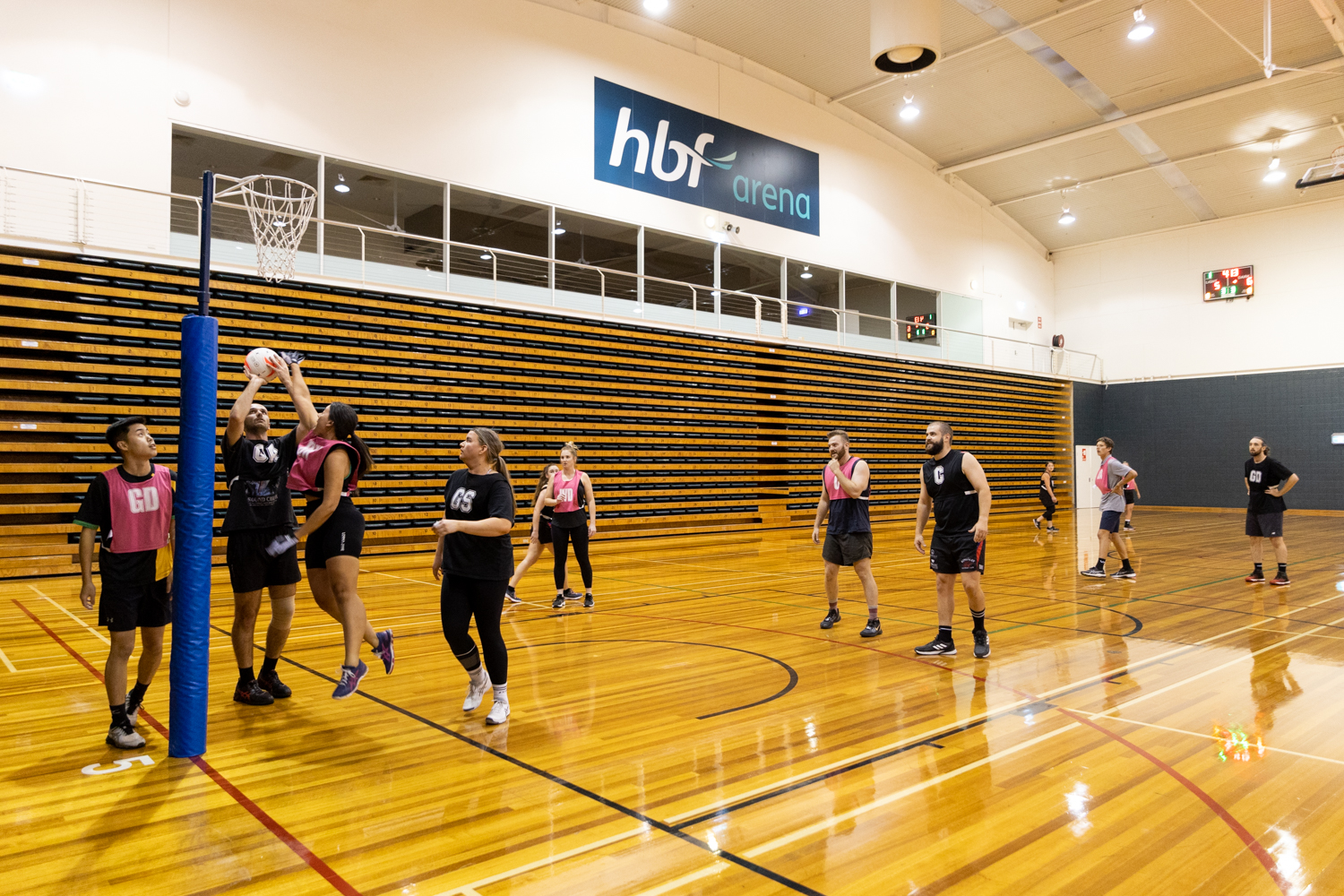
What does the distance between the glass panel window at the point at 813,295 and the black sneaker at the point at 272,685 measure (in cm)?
1382

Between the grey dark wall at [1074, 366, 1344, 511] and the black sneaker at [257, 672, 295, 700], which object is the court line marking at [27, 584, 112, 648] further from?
the grey dark wall at [1074, 366, 1344, 511]

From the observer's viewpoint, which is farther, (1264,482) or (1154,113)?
(1154,113)

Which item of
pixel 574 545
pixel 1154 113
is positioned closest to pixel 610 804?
pixel 574 545

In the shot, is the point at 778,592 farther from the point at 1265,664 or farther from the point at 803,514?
the point at 803,514

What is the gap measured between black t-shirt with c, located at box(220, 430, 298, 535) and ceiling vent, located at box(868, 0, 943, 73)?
1207 cm

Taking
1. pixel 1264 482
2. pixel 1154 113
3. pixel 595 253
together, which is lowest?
pixel 1264 482

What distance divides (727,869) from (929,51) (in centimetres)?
1390

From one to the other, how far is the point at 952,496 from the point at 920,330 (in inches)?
619

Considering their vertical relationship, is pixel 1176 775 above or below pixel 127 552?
below

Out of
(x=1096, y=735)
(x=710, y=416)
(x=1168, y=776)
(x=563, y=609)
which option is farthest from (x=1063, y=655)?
(x=710, y=416)

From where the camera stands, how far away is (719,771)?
11.9 ft

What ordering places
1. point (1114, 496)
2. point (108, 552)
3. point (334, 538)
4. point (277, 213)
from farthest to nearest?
point (1114, 496) → point (277, 213) → point (334, 538) → point (108, 552)

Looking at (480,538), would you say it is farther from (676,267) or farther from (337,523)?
(676,267)

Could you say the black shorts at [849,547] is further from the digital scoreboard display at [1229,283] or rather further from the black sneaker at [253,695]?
the digital scoreboard display at [1229,283]
